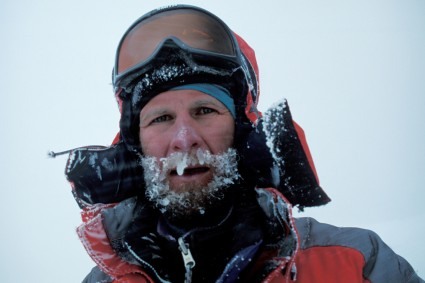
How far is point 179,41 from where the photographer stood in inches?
76.9

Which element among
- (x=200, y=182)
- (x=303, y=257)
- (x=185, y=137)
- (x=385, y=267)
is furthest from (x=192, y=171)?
(x=385, y=267)

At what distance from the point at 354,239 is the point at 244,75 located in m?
1.18

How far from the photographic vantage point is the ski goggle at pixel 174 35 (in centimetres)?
202

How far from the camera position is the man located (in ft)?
5.03

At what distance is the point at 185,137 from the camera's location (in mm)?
1684

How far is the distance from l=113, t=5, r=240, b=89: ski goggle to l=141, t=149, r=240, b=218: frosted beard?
689 millimetres

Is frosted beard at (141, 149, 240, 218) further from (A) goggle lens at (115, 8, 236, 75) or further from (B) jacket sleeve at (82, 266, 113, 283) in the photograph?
(A) goggle lens at (115, 8, 236, 75)

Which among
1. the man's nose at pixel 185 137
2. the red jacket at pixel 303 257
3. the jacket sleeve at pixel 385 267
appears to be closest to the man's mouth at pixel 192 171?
the man's nose at pixel 185 137

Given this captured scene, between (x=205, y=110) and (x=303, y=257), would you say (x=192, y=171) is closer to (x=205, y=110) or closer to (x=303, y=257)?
(x=205, y=110)

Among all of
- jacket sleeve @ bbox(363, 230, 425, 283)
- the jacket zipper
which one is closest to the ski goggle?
the jacket zipper

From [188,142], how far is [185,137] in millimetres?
35

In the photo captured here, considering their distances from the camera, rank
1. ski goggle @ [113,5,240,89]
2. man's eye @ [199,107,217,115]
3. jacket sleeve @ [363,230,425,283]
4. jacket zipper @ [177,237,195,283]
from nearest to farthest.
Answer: jacket zipper @ [177,237,195,283]
jacket sleeve @ [363,230,425,283]
man's eye @ [199,107,217,115]
ski goggle @ [113,5,240,89]

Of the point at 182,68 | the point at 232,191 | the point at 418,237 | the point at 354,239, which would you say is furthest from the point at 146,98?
the point at 418,237

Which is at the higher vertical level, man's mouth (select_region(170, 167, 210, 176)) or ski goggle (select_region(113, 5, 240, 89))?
ski goggle (select_region(113, 5, 240, 89))
